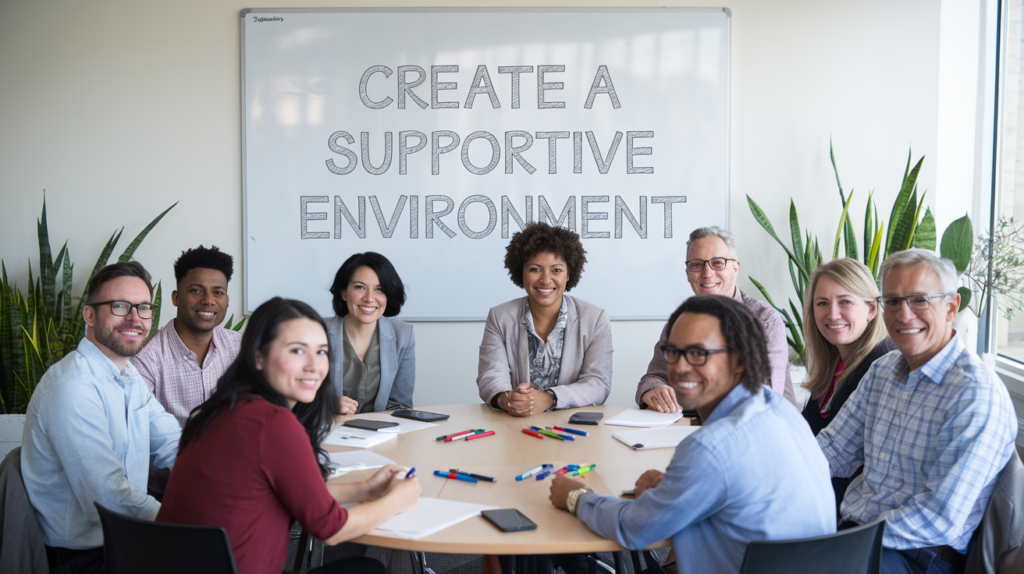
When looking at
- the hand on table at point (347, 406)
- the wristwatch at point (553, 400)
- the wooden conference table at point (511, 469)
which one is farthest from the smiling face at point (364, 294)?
the wristwatch at point (553, 400)

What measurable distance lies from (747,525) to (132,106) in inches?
160

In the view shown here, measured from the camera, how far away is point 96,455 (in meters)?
1.80

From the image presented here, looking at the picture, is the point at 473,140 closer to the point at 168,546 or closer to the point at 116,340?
the point at 116,340

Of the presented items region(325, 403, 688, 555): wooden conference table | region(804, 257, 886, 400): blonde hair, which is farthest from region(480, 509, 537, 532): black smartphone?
region(804, 257, 886, 400): blonde hair

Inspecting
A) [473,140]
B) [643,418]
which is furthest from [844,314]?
[473,140]

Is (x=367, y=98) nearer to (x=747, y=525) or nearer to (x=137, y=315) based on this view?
(x=137, y=315)

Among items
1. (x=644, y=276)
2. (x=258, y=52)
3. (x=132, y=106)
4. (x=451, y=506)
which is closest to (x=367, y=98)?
Result: (x=258, y=52)

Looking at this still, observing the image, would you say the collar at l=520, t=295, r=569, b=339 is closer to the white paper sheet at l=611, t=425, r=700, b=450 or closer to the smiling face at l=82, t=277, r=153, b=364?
the white paper sheet at l=611, t=425, r=700, b=450

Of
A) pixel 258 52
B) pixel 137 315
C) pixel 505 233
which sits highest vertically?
pixel 258 52

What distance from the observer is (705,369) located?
57.1 inches

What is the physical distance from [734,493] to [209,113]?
147 inches

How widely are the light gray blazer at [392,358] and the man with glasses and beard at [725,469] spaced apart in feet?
5.25

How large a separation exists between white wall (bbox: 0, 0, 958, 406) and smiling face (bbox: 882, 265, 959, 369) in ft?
7.24

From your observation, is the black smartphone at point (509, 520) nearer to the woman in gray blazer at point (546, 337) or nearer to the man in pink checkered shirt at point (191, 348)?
the woman in gray blazer at point (546, 337)
